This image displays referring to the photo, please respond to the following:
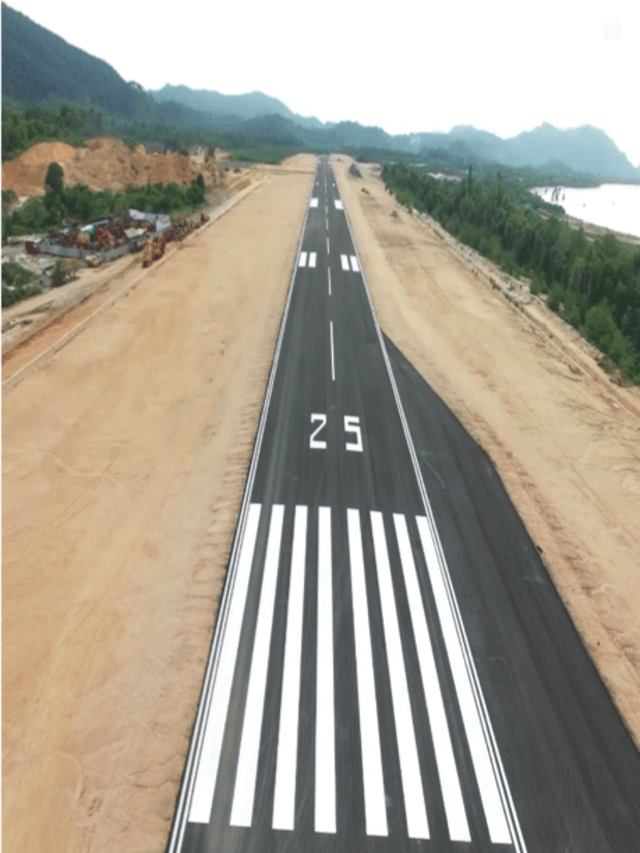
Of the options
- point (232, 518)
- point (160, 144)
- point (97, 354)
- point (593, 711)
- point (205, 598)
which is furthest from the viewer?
point (160, 144)

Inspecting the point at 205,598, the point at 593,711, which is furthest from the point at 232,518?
the point at 593,711

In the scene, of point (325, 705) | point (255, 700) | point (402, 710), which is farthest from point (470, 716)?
point (255, 700)

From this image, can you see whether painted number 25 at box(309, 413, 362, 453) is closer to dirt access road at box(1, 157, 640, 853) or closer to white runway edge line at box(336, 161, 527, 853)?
white runway edge line at box(336, 161, 527, 853)

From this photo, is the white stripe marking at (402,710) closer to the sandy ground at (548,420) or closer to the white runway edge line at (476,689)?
the white runway edge line at (476,689)

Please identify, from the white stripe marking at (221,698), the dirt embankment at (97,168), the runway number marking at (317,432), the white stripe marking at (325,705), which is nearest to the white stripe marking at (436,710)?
the white stripe marking at (325,705)

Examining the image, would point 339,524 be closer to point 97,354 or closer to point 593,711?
point 593,711

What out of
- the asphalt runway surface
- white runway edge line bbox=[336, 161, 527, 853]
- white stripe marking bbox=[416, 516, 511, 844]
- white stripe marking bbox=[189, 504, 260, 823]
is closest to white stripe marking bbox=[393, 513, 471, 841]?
the asphalt runway surface
